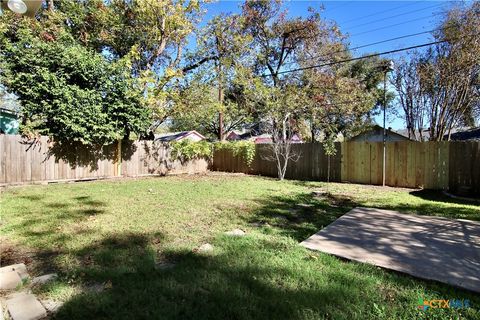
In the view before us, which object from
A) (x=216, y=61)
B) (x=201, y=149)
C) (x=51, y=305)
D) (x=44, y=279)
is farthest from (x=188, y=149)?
(x=51, y=305)

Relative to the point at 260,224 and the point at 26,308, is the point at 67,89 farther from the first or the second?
the point at 26,308

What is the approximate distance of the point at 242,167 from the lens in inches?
514

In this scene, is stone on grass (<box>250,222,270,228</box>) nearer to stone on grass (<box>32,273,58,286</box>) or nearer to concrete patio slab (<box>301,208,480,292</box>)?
concrete patio slab (<box>301,208,480,292</box>)

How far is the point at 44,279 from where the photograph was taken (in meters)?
2.52

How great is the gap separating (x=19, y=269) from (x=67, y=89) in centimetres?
743

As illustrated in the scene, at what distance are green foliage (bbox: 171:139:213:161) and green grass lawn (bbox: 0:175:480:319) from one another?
7.11 m

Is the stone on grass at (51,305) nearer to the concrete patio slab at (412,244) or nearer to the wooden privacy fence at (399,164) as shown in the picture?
the concrete patio slab at (412,244)

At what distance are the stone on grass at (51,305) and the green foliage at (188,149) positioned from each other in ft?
34.9

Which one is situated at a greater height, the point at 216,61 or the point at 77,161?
the point at 216,61

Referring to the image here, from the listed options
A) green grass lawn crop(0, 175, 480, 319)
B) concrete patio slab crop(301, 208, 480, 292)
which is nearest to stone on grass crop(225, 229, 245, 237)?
green grass lawn crop(0, 175, 480, 319)

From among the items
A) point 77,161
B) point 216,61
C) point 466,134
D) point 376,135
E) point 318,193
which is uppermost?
point 216,61

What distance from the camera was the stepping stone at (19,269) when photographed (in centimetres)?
260

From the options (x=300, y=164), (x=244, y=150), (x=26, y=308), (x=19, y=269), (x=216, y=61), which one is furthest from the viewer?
(x=216, y=61)

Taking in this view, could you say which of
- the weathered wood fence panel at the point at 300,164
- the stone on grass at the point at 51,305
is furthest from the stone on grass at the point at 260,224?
the weathered wood fence panel at the point at 300,164
